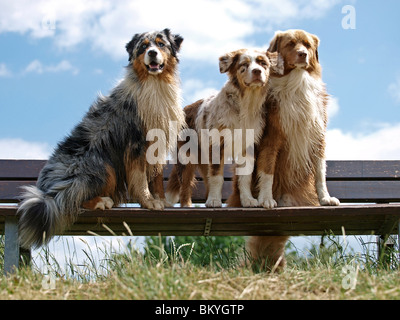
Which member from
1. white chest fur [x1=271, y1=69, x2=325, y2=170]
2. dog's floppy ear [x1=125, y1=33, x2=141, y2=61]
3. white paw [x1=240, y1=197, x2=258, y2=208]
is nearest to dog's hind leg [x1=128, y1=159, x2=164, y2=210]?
white paw [x1=240, y1=197, x2=258, y2=208]

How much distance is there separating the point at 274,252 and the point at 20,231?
91.9 inches

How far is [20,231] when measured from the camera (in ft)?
14.6

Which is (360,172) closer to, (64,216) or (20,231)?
(64,216)

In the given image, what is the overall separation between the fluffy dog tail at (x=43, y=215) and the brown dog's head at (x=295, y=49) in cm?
220

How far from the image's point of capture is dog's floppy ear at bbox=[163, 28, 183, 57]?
482cm

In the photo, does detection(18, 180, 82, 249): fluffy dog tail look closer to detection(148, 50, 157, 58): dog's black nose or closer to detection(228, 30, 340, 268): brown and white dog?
detection(148, 50, 157, 58): dog's black nose

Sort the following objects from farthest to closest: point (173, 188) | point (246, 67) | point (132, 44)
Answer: point (173, 188), point (132, 44), point (246, 67)

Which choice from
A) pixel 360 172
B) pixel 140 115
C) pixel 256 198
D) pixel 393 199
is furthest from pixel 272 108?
pixel 393 199

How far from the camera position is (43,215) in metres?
4.37

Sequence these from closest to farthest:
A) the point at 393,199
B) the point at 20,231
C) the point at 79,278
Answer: the point at 79,278
the point at 20,231
the point at 393,199

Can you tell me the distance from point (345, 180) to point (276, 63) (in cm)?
177

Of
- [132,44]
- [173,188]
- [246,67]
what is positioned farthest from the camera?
[173,188]

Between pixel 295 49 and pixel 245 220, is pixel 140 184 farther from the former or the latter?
pixel 295 49

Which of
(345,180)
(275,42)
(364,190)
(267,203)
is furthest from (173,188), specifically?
(364,190)
